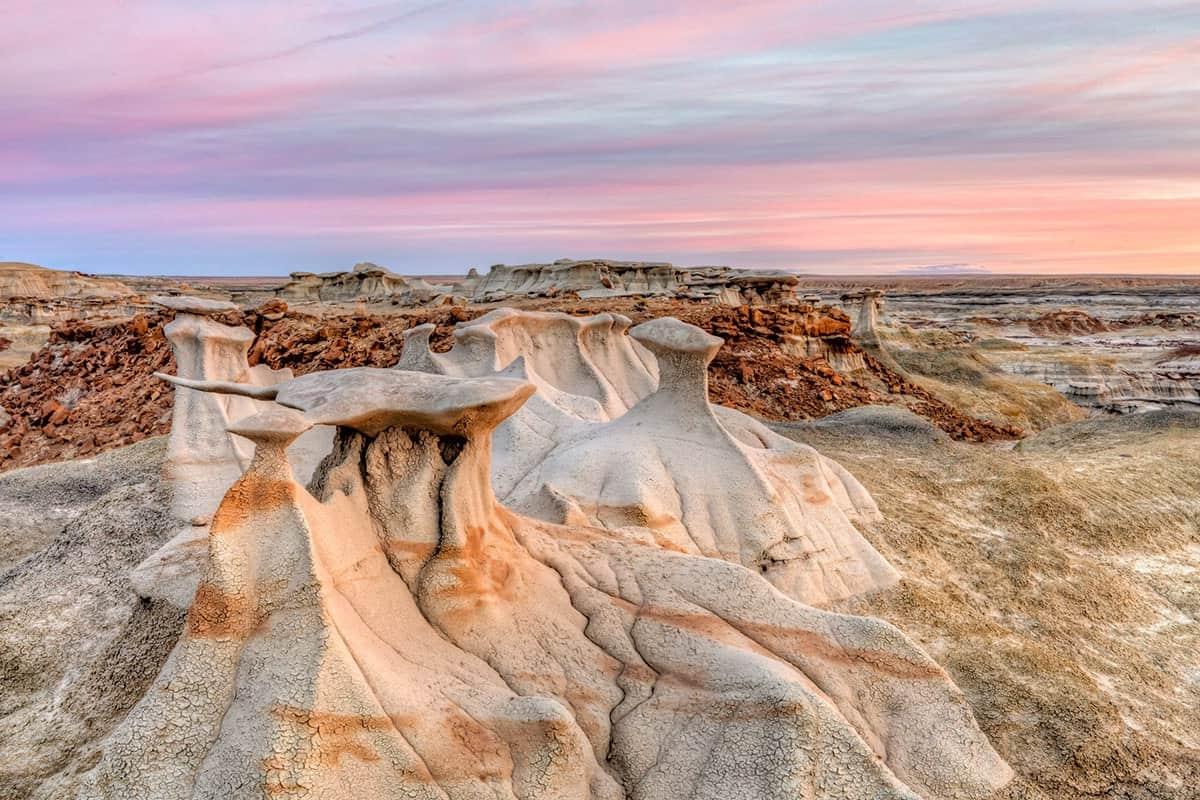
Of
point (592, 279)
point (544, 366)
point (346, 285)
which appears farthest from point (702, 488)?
point (346, 285)

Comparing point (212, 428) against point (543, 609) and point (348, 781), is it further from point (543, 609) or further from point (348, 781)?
point (348, 781)

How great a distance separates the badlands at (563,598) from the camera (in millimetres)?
3691

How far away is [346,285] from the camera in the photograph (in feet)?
138

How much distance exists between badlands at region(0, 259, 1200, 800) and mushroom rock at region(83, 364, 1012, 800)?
15 mm

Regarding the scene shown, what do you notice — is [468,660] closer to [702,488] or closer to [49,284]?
[702,488]

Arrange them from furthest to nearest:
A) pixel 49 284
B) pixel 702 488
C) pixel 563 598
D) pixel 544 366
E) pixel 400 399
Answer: pixel 49 284, pixel 544 366, pixel 702 488, pixel 563 598, pixel 400 399

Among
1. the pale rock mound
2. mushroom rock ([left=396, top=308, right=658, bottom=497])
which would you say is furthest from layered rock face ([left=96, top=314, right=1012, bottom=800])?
the pale rock mound

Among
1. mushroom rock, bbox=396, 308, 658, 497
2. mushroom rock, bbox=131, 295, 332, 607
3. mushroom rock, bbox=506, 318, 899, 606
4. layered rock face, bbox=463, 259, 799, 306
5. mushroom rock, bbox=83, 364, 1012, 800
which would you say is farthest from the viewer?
layered rock face, bbox=463, 259, 799, 306

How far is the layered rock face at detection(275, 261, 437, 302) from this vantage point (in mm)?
40812

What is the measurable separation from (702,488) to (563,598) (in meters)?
3.68

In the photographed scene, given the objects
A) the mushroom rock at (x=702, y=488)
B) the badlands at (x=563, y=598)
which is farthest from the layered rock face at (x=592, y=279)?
the mushroom rock at (x=702, y=488)

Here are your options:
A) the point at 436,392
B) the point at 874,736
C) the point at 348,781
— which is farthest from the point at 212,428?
the point at 874,736

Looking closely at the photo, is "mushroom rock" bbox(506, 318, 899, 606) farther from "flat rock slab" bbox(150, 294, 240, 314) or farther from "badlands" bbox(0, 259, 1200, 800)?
"flat rock slab" bbox(150, 294, 240, 314)

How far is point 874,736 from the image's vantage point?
14.7 feet
